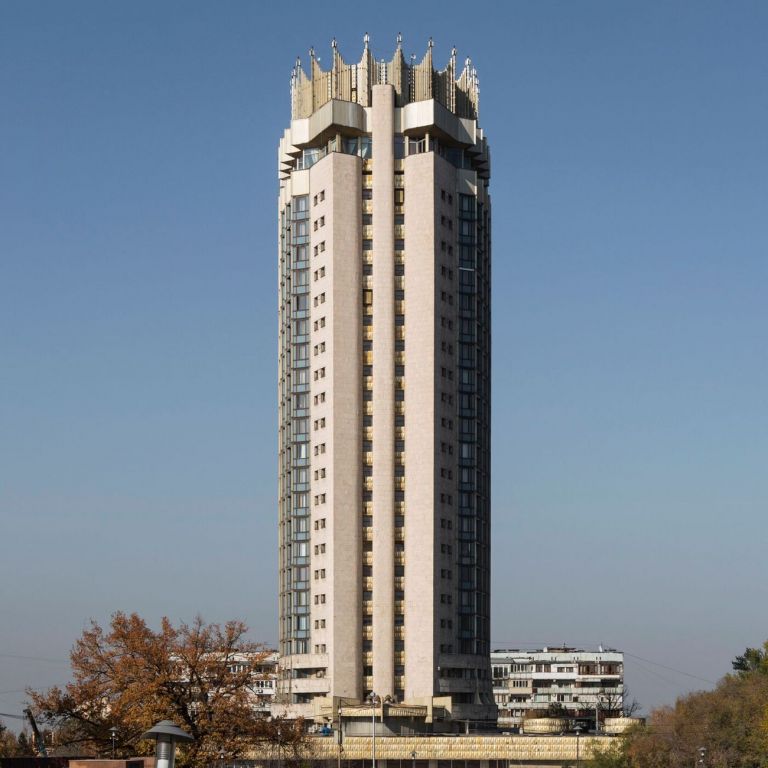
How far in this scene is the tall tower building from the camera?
13262cm

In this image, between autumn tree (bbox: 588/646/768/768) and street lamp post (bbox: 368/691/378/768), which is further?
street lamp post (bbox: 368/691/378/768)

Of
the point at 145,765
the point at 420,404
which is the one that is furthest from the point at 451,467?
the point at 145,765

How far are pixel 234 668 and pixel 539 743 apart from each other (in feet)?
181

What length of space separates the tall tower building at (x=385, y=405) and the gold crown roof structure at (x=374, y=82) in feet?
0.64

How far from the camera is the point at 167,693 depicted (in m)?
76.2

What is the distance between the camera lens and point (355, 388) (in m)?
135

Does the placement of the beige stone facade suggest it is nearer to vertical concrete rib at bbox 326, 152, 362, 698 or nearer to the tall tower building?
the tall tower building

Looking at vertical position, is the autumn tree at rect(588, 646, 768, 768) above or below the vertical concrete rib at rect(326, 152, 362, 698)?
below

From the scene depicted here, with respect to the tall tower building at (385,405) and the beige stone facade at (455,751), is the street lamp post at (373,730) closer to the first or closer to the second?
the beige stone facade at (455,751)

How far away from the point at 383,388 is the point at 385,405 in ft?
5.23

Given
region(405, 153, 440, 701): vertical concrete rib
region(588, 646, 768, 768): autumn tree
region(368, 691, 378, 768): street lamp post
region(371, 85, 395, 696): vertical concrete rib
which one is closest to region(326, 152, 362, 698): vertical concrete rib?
region(371, 85, 395, 696): vertical concrete rib

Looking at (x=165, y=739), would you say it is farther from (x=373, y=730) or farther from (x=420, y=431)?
(x=420, y=431)

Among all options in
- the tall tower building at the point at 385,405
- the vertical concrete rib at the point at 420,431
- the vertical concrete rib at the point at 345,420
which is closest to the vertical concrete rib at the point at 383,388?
the tall tower building at the point at 385,405

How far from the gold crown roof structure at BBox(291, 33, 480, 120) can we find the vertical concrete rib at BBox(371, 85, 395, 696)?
3161 millimetres
